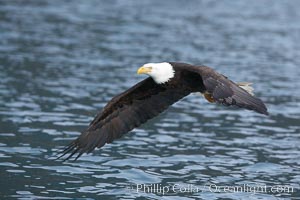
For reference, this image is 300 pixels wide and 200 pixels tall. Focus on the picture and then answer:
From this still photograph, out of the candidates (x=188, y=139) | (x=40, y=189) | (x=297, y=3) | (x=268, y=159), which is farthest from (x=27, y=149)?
(x=297, y=3)

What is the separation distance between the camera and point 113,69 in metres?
14.3

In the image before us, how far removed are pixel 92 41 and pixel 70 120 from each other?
586 cm

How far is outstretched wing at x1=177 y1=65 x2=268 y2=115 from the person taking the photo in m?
7.11

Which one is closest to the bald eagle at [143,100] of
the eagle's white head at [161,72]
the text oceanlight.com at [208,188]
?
the eagle's white head at [161,72]

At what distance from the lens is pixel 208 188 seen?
848 cm

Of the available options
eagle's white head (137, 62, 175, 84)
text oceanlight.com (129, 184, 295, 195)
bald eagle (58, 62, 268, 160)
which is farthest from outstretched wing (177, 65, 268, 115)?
text oceanlight.com (129, 184, 295, 195)

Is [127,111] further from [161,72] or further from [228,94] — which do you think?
[228,94]

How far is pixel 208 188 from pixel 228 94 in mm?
1524

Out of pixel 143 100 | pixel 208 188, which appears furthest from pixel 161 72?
pixel 208 188

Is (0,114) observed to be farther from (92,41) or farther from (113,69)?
(92,41)

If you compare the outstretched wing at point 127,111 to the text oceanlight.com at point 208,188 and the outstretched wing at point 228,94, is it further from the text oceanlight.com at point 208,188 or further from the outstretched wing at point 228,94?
the outstretched wing at point 228,94

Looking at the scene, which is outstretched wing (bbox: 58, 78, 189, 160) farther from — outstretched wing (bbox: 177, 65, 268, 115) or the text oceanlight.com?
outstretched wing (bbox: 177, 65, 268, 115)

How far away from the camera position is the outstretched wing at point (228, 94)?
7105 mm

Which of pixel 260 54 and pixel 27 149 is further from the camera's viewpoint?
pixel 260 54
